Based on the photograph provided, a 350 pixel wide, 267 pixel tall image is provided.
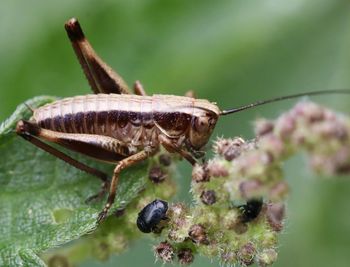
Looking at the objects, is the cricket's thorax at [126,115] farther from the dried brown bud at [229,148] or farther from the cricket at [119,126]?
the dried brown bud at [229,148]

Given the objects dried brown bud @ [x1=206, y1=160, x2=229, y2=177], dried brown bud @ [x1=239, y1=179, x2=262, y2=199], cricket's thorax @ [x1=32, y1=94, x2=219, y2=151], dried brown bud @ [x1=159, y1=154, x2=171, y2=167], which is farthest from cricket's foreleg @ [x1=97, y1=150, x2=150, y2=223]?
dried brown bud @ [x1=239, y1=179, x2=262, y2=199]

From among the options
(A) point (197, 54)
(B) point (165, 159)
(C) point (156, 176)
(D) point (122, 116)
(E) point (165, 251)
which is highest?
(A) point (197, 54)

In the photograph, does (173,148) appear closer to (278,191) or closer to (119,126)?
(119,126)

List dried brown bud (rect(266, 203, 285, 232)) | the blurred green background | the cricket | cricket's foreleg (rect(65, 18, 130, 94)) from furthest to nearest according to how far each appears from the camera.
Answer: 1. the blurred green background
2. cricket's foreleg (rect(65, 18, 130, 94))
3. the cricket
4. dried brown bud (rect(266, 203, 285, 232))

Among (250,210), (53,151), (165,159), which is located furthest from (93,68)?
(250,210)

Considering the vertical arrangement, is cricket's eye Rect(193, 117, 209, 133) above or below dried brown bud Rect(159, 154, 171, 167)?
above

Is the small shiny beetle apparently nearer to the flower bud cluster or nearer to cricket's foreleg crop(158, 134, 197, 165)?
the flower bud cluster

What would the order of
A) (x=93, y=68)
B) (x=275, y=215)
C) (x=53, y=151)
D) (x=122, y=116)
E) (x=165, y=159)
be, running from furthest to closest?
(x=93, y=68)
(x=122, y=116)
(x=165, y=159)
(x=53, y=151)
(x=275, y=215)

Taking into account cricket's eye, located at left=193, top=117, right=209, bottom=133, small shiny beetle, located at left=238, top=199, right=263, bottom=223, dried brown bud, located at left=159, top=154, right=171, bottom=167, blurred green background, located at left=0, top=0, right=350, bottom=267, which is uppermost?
blurred green background, located at left=0, top=0, right=350, bottom=267
